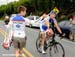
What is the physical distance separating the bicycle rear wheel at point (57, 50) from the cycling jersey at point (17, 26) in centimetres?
270

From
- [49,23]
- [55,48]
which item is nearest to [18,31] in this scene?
[55,48]

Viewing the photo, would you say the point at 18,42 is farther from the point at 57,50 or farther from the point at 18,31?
the point at 57,50

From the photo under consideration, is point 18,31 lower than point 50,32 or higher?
higher

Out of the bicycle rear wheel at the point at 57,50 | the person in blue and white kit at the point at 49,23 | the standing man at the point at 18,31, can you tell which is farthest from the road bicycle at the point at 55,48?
the standing man at the point at 18,31

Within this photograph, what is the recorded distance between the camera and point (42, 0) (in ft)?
212

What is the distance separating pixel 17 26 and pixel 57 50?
2954mm

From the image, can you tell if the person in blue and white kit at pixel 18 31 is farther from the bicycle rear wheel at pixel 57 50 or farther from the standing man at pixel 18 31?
the bicycle rear wheel at pixel 57 50

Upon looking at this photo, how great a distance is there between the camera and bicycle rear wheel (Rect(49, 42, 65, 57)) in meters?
13.2

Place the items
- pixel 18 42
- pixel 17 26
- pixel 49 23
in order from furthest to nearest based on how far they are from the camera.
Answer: pixel 49 23
pixel 17 26
pixel 18 42

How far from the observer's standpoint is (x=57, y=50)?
13375mm

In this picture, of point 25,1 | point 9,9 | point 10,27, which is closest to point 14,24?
point 10,27

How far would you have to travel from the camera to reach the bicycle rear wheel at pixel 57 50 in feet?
43.5

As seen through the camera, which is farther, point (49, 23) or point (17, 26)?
point (49, 23)

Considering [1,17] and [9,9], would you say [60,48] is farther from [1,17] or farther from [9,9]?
[1,17]
